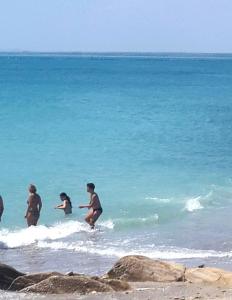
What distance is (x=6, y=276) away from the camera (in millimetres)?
11250

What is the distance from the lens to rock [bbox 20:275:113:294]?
10617 mm

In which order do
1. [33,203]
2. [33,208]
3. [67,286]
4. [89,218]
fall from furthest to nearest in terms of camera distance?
1. [89,218]
2. [33,208]
3. [33,203]
4. [67,286]

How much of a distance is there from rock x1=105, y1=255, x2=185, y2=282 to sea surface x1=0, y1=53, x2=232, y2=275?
246 centimetres

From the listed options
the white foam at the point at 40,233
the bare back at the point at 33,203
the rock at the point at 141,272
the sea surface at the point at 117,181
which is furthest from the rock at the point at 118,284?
the bare back at the point at 33,203

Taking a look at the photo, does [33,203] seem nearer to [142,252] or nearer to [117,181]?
[142,252]

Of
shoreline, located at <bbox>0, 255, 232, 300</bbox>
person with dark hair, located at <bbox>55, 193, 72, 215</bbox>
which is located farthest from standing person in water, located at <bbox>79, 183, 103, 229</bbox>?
shoreline, located at <bbox>0, 255, 232, 300</bbox>

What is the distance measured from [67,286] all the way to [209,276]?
2.24 m

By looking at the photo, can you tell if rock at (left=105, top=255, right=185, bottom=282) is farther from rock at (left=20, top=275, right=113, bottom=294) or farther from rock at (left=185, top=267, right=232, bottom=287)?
→ rock at (left=20, top=275, right=113, bottom=294)

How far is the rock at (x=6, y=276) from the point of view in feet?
36.6

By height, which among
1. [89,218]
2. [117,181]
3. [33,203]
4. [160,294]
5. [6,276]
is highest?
[117,181]

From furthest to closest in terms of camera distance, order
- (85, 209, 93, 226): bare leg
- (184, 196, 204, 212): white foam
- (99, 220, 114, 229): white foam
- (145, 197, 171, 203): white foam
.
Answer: (145, 197, 171, 203): white foam → (184, 196, 204, 212): white foam → (99, 220, 114, 229): white foam → (85, 209, 93, 226): bare leg

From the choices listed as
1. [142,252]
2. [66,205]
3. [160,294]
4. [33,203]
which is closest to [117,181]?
[66,205]

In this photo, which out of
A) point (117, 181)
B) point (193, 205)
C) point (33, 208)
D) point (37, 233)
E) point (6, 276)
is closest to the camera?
point (6, 276)

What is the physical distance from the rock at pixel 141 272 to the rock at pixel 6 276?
1357mm
